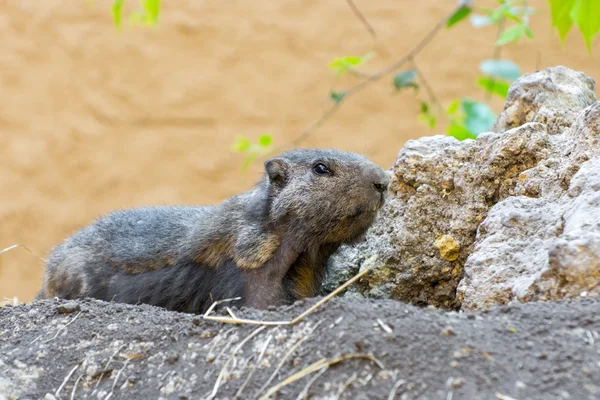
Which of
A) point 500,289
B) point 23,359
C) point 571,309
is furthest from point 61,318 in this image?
point 571,309

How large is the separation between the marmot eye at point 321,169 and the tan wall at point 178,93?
650cm

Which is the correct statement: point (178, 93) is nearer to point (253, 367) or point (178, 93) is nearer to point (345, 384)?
point (253, 367)

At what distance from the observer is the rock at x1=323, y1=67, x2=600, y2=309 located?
3.04 meters

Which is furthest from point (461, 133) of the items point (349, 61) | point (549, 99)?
point (549, 99)

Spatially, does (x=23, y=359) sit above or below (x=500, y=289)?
above

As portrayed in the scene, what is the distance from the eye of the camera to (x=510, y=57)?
11.0 m

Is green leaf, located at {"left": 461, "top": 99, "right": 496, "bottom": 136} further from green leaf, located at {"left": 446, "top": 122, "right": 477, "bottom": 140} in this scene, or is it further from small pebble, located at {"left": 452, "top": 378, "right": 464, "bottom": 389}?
small pebble, located at {"left": 452, "top": 378, "right": 464, "bottom": 389}

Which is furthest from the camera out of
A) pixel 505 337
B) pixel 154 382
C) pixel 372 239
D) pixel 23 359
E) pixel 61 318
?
pixel 372 239

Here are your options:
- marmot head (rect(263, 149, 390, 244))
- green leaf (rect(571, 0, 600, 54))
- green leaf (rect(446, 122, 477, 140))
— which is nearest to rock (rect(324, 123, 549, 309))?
marmot head (rect(263, 149, 390, 244))

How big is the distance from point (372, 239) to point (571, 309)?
1911 mm

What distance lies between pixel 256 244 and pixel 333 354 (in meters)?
1.82

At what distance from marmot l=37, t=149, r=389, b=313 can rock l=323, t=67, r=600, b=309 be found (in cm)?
18

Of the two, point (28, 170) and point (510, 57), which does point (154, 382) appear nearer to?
point (28, 170)

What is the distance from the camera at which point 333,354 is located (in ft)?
7.64
